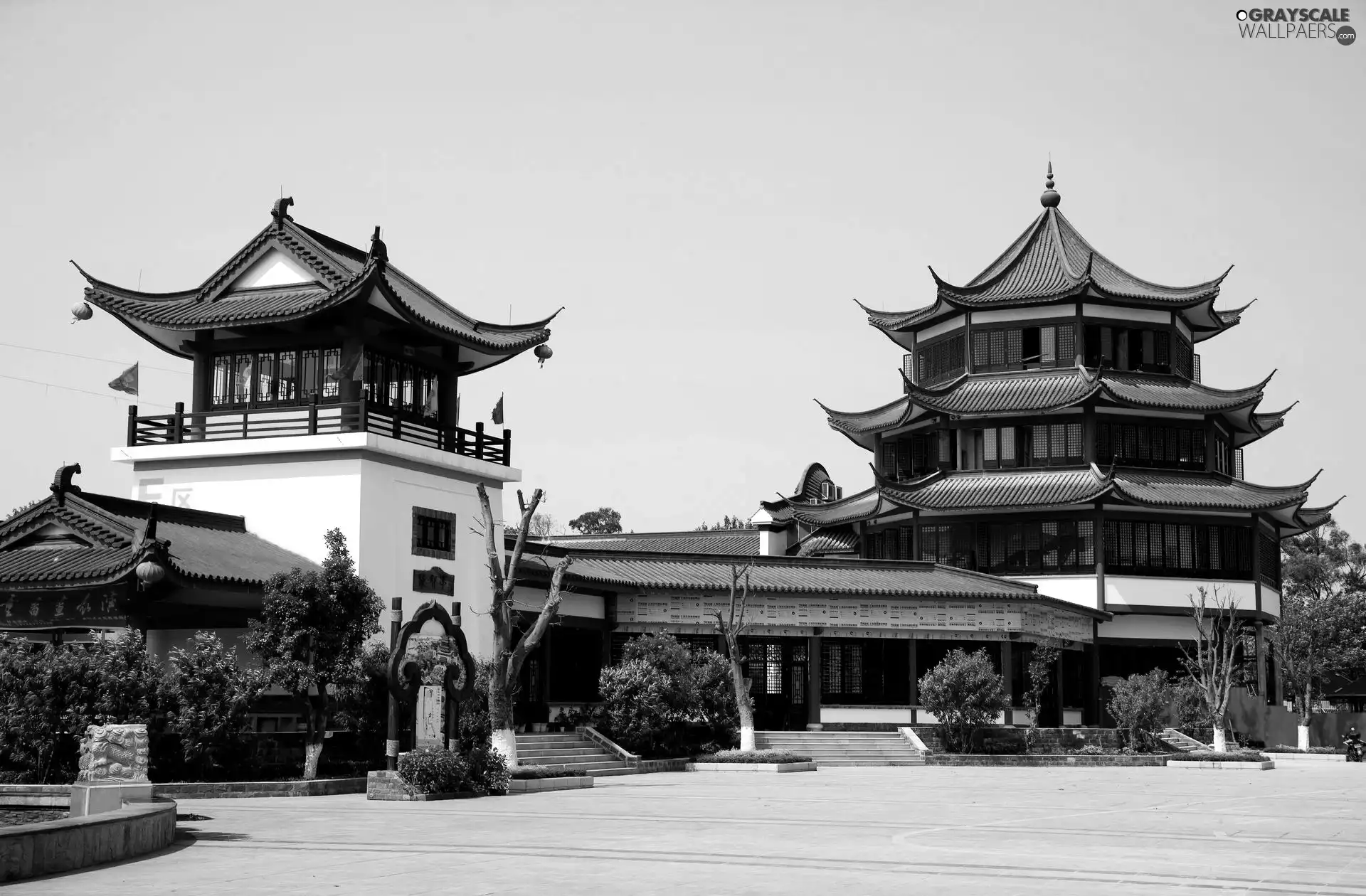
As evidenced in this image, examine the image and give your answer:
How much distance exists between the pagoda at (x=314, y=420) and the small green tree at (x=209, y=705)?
5.57 meters

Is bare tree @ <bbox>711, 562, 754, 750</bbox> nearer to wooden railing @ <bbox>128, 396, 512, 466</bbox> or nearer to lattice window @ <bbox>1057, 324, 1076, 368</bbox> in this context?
wooden railing @ <bbox>128, 396, 512, 466</bbox>

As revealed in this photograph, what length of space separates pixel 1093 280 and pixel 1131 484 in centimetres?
690

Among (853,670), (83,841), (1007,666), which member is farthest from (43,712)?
(1007,666)

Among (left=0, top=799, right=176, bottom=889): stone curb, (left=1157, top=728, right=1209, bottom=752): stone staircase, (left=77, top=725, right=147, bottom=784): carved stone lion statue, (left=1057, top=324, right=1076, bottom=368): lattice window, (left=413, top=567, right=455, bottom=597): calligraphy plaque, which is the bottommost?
(left=1157, top=728, right=1209, bottom=752): stone staircase

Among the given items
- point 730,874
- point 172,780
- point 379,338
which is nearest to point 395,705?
point 172,780

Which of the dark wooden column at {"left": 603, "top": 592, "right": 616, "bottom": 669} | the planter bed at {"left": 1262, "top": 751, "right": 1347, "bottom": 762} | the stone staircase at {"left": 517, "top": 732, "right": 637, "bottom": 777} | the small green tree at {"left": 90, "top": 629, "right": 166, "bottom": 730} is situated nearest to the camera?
the small green tree at {"left": 90, "top": 629, "right": 166, "bottom": 730}

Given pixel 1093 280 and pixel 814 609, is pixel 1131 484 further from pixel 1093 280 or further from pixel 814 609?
pixel 814 609

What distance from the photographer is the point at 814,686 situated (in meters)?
41.7

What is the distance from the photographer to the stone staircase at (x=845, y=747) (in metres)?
38.5

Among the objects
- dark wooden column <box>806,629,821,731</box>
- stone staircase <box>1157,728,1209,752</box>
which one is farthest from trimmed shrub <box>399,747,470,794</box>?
stone staircase <box>1157,728,1209,752</box>

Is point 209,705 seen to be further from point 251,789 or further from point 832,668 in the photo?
point 832,668

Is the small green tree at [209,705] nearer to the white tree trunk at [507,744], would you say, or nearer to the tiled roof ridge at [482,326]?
the white tree trunk at [507,744]

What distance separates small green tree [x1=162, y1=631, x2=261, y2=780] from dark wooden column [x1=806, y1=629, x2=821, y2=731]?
1925 cm

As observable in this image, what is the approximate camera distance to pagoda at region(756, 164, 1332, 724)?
50344 millimetres
